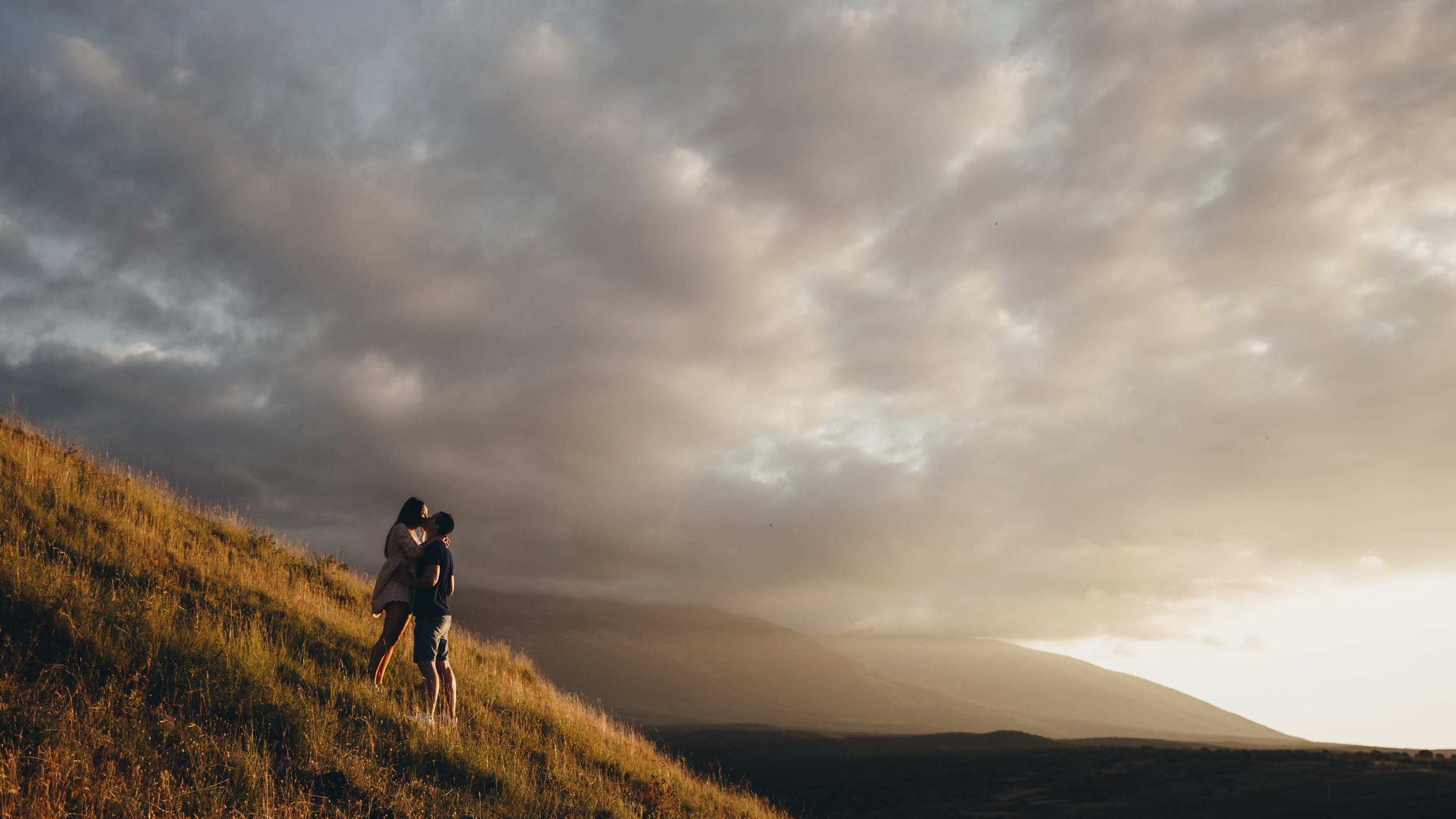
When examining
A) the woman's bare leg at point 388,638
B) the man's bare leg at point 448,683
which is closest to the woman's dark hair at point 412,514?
the woman's bare leg at point 388,638

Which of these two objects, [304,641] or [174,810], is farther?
[304,641]

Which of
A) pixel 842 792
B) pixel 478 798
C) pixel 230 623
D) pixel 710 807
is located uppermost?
pixel 230 623

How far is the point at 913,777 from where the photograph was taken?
8750cm

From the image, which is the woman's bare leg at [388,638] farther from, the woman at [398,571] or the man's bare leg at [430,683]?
the man's bare leg at [430,683]

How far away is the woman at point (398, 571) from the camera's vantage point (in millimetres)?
8055

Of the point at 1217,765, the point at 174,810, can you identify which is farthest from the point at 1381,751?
the point at 174,810

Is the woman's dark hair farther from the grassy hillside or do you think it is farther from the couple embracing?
the grassy hillside

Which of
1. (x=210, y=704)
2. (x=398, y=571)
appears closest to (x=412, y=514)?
(x=398, y=571)

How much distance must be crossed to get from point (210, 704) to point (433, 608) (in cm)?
216

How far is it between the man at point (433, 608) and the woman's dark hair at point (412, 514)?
161mm

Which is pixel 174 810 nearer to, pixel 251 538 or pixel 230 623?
pixel 230 623

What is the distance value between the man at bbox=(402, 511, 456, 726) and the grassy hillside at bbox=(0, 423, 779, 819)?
413 mm

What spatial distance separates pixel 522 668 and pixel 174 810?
35.1 feet

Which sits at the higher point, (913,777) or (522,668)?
(522,668)
